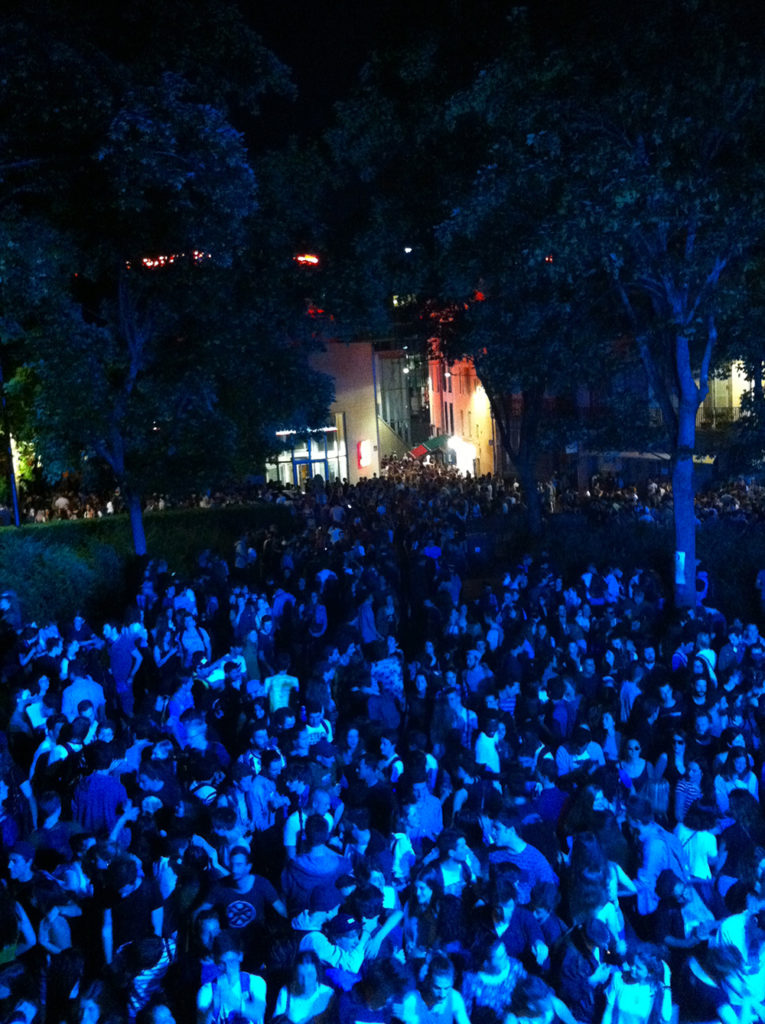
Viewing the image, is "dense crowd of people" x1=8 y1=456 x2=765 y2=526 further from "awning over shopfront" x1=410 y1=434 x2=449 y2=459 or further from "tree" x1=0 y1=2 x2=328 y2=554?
"awning over shopfront" x1=410 y1=434 x2=449 y2=459

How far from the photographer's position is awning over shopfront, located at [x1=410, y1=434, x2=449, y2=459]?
45.8 m

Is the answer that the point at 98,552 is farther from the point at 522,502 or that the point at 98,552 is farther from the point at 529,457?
the point at 522,502

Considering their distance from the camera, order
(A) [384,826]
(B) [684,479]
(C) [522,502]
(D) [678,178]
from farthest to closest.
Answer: (C) [522,502] → (B) [684,479] → (D) [678,178] → (A) [384,826]

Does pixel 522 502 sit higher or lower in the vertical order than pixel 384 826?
higher

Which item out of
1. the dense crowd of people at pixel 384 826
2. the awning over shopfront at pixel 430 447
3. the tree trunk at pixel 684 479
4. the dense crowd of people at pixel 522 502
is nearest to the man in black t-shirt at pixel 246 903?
the dense crowd of people at pixel 384 826

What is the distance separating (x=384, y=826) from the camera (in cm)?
688

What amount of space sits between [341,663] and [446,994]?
5.75 meters

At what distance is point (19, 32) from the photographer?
1127 cm

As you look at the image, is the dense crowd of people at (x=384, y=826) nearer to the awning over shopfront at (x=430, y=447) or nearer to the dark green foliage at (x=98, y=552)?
the dark green foliage at (x=98, y=552)

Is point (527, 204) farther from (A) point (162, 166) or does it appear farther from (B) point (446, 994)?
(B) point (446, 994)

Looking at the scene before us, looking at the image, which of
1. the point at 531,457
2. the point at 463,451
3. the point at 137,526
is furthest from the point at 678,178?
the point at 463,451

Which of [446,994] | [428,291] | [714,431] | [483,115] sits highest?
[483,115]

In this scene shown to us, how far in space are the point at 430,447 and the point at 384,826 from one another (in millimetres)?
41427

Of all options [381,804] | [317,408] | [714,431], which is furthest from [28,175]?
[714,431]
